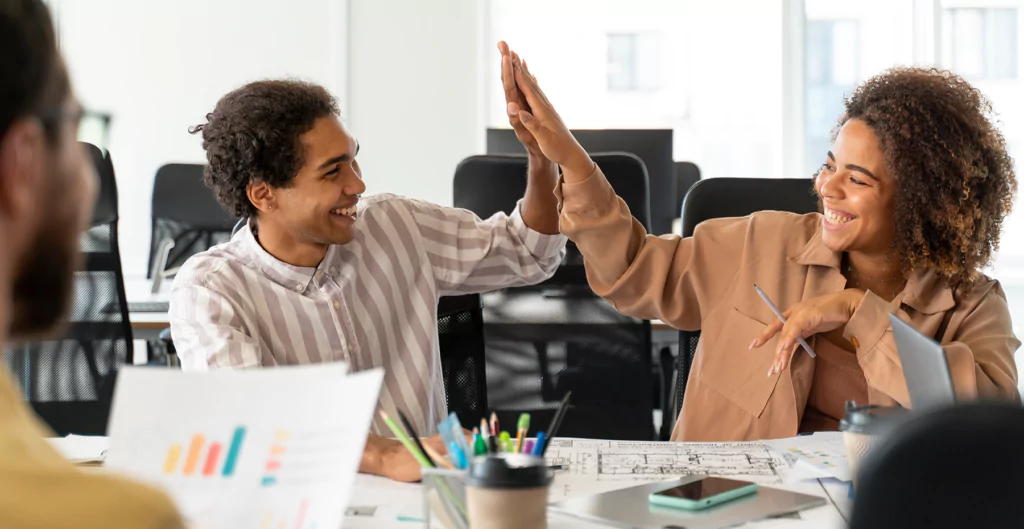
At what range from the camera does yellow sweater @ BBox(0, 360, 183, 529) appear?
Result: 1.33 feet

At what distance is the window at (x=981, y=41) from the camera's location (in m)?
5.55

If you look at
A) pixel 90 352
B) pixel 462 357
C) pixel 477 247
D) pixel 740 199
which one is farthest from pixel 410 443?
pixel 90 352

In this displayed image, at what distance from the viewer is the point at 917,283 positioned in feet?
5.31

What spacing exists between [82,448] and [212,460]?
62 cm

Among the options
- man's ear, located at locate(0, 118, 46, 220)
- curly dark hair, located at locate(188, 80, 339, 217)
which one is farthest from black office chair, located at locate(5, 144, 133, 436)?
man's ear, located at locate(0, 118, 46, 220)

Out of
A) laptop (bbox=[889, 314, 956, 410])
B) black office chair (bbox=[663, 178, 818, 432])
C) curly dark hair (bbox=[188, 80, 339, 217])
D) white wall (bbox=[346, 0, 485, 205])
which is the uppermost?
white wall (bbox=[346, 0, 485, 205])

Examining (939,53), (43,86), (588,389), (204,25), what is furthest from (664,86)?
(43,86)

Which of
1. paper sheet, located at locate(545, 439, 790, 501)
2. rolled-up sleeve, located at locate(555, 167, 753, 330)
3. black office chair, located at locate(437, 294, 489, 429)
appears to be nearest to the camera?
paper sheet, located at locate(545, 439, 790, 501)

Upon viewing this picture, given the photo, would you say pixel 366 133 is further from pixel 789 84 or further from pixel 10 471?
pixel 10 471

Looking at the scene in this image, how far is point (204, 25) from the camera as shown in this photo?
5562 mm

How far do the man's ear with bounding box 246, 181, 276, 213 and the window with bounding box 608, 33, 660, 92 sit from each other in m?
4.07

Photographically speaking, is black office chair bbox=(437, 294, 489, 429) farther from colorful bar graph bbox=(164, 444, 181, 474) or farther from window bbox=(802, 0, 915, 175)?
window bbox=(802, 0, 915, 175)

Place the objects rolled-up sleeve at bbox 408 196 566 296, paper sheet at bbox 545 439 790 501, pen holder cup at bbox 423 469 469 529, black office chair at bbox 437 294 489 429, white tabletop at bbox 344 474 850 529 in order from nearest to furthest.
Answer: pen holder cup at bbox 423 469 469 529, white tabletop at bbox 344 474 850 529, paper sheet at bbox 545 439 790 501, rolled-up sleeve at bbox 408 196 566 296, black office chair at bbox 437 294 489 429

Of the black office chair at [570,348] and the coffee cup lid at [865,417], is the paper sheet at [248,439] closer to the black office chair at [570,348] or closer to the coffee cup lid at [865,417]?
the coffee cup lid at [865,417]
